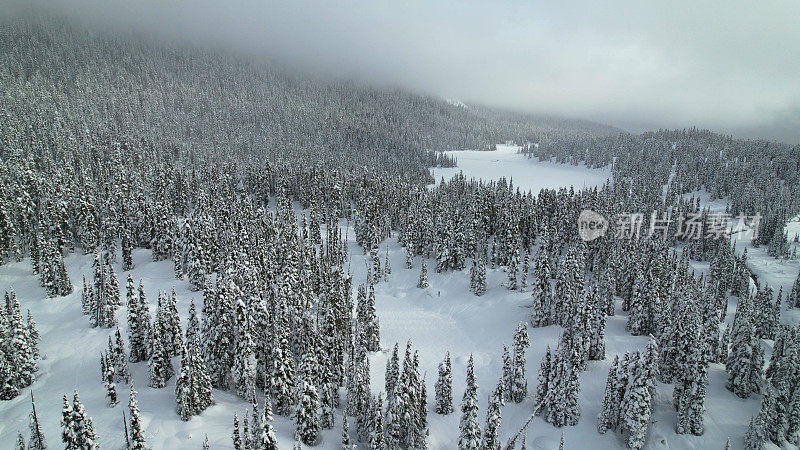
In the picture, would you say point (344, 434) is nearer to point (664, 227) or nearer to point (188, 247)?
point (188, 247)

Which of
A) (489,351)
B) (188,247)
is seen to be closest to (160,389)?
(188,247)

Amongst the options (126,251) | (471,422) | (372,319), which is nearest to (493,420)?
(471,422)

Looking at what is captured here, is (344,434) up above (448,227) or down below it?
below

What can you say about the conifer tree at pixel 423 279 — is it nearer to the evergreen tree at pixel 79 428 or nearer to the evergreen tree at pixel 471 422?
the evergreen tree at pixel 471 422

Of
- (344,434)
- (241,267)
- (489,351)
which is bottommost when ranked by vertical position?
(489,351)

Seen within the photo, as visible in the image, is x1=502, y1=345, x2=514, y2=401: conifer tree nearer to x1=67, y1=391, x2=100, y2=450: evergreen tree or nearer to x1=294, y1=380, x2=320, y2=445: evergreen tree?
x1=294, y1=380, x2=320, y2=445: evergreen tree

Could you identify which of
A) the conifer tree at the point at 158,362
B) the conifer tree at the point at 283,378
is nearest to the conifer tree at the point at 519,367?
the conifer tree at the point at 283,378
